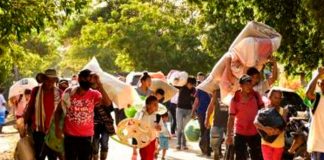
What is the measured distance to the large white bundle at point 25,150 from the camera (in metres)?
9.75

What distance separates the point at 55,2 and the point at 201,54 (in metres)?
23.5

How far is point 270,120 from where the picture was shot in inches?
361

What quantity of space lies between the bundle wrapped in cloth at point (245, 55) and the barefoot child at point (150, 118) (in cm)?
108

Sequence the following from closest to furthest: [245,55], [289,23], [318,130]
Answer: [318,130]
[245,55]
[289,23]

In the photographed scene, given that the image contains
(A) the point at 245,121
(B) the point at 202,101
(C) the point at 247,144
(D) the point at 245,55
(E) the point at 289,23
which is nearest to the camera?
(A) the point at 245,121

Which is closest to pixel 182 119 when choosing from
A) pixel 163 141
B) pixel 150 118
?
pixel 163 141

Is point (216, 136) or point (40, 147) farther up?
point (40, 147)

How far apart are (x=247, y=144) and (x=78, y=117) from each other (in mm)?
2219

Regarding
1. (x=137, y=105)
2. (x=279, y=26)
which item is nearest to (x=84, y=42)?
(x=279, y=26)

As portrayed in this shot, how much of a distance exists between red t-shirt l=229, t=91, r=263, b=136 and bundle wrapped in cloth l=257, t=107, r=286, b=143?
18 centimetres

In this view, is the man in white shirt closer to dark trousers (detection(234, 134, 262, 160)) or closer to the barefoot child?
dark trousers (detection(234, 134, 262, 160))

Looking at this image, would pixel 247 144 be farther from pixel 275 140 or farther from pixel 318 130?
pixel 318 130

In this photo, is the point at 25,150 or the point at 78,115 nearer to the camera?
the point at 78,115

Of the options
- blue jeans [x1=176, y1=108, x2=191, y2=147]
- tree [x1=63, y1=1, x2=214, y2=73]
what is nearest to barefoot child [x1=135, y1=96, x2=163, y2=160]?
blue jeans [x1=176, y1=108, x2=191, y2=147]
